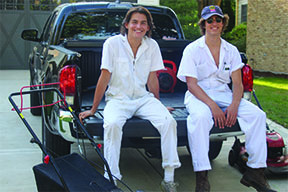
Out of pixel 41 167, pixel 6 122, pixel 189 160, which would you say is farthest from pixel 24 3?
pixel 41 167

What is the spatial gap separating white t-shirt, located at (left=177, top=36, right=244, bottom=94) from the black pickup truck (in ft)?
1.23

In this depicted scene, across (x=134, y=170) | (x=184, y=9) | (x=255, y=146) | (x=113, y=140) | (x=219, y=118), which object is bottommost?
(x=134, y=170)

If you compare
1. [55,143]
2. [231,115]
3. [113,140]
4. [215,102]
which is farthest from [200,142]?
[55,143]

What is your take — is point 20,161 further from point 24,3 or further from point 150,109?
point 24,3

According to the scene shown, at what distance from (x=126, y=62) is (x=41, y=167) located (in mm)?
1311

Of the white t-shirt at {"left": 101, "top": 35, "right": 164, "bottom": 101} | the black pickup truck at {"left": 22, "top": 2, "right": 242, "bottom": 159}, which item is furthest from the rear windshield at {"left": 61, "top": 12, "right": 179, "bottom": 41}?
the white t-shirt at {"left": 101, "top": 35, "right": 164, "bottom": 101}

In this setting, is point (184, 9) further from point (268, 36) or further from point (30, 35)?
point (30, 35)

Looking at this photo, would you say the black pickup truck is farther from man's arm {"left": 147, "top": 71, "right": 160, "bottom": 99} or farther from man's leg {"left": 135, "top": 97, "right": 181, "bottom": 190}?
man's arm {"left": 147, "top": 71, "right": 160, "bottom": 99}

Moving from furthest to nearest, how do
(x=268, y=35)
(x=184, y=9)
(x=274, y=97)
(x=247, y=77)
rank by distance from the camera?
(x=184, y=9) < (x=268, y=35) < (x=274, y=97) < (x=247, y=77)

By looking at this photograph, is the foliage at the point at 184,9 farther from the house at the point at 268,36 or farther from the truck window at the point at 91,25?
the truck window at the point at 91,25

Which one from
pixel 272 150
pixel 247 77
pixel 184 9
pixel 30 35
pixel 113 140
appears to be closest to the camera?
pixel 113 140

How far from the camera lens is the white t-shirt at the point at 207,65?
4176 millimetres

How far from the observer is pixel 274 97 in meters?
9.68

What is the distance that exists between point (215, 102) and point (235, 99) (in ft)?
0.62
